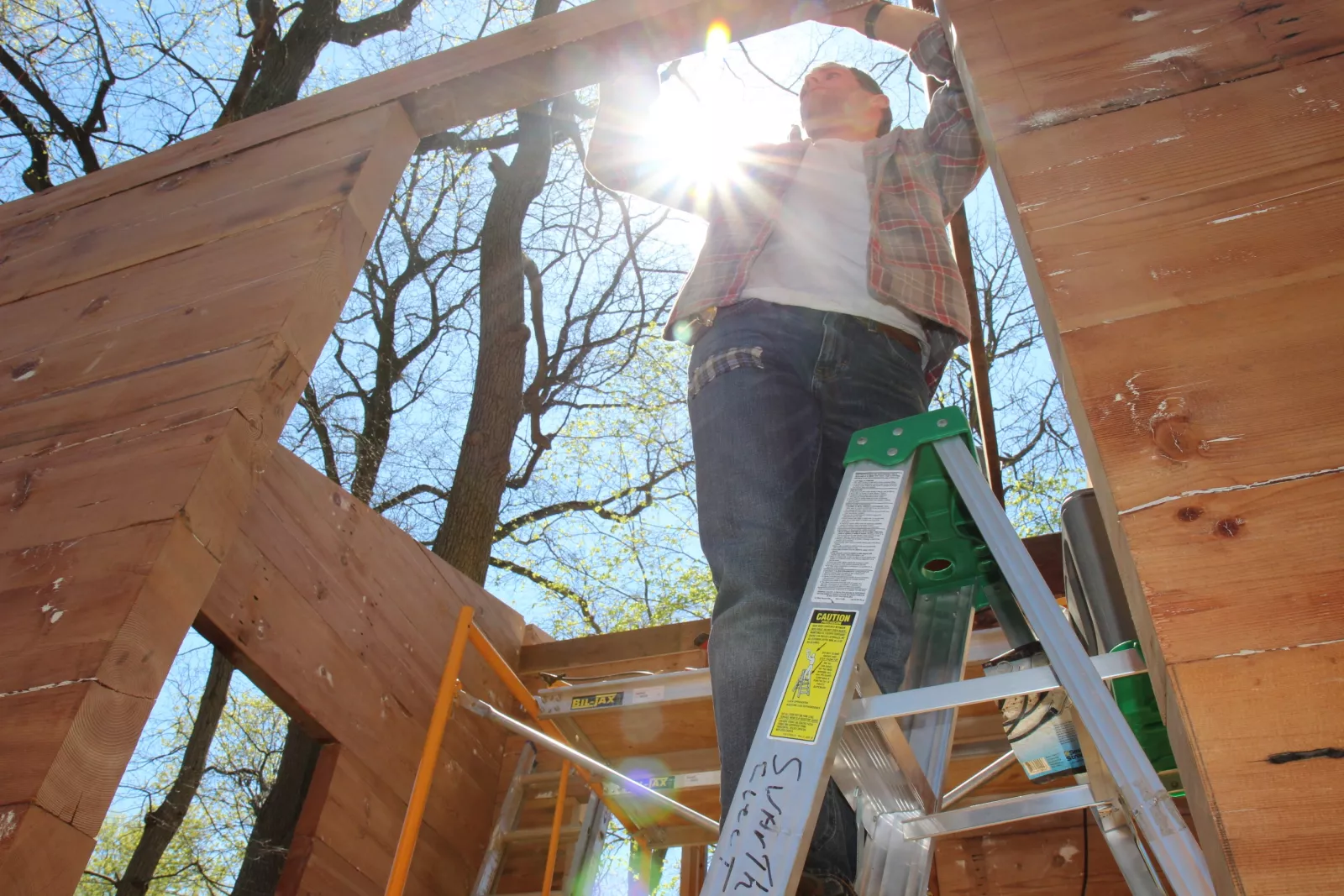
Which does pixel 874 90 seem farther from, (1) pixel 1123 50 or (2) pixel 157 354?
(2) pixel 157 354

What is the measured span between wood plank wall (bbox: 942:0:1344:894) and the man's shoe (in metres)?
0.41

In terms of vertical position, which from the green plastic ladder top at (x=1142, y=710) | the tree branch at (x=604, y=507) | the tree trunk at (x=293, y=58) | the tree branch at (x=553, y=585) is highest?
the tree trunk at (x=293, y=58)

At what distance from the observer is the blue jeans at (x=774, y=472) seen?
1356 mm

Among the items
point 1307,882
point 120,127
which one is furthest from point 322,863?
point 120,127

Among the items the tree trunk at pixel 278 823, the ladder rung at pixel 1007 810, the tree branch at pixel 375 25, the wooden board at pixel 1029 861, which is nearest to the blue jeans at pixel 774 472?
the ladder rung at pixel 1007 810

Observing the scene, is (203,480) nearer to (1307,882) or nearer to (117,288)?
(117,288)

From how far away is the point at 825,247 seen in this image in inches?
77.1

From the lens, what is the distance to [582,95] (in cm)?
909

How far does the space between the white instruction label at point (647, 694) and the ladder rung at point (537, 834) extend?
1.61 feet

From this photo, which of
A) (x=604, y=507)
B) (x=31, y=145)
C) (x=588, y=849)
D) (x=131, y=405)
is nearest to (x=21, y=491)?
(x=131, y=405)

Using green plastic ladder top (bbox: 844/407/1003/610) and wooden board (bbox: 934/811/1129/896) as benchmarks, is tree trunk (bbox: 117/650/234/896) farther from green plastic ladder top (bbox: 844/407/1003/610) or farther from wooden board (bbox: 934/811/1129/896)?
green plastic ladder top (bbox: 844/407/1003/610)

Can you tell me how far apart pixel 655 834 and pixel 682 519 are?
675 cm

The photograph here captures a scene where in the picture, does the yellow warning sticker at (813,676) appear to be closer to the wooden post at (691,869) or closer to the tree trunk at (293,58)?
the wooden post at (691,869)

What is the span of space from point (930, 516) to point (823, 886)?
1.86ft
